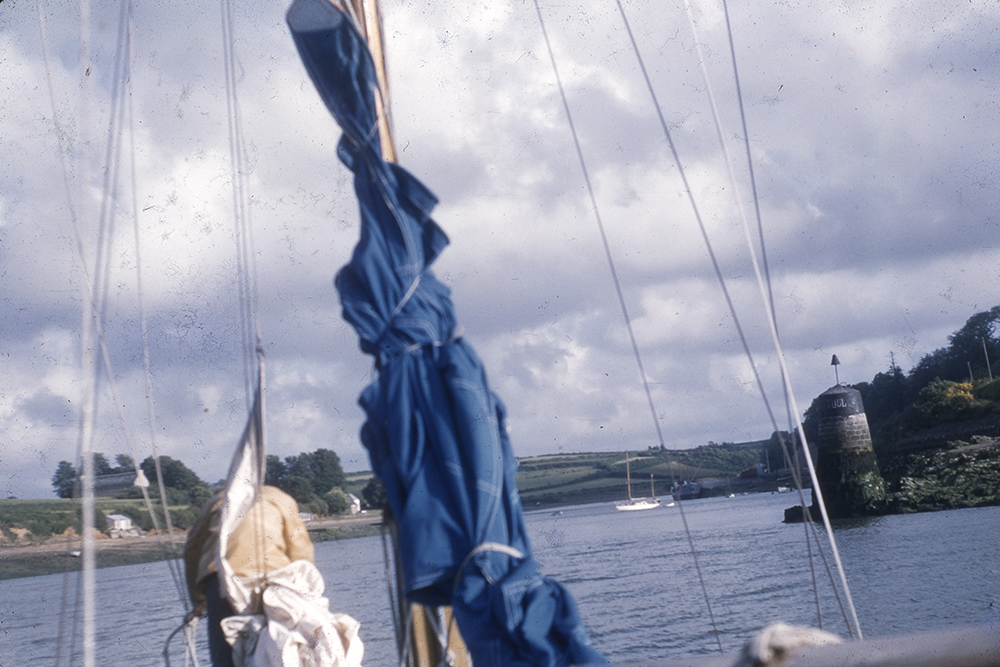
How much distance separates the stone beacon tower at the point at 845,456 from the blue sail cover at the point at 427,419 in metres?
49.5

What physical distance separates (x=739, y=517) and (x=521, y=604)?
225 feet

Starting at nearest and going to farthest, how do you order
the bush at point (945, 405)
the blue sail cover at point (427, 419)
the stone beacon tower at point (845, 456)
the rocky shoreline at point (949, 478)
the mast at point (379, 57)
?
the blue sail cover at point (427, 419) → the mast at point (379, 57) → the stone beacon tower at point (845, 456) → the rocky shoreline at point (949, 478) → the bush at point (945, 405)

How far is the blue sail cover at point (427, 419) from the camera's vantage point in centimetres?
249

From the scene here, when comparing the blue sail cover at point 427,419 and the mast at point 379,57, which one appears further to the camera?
the mast at point 379,57

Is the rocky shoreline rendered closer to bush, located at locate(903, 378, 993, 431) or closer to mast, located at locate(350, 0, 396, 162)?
bush, located at locate(903, 378, 993, 431)

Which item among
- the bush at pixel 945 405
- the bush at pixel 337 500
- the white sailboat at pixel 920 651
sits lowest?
the white sailboat at pixel 920 651

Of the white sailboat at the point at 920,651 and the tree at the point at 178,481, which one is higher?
the tree at the point at 178,481

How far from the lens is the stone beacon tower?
48938 mm

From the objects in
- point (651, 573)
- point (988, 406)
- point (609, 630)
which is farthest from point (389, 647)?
point (988, 406)

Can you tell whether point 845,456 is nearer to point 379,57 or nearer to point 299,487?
point 299,487

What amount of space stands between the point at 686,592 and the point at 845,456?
25598 millimetres

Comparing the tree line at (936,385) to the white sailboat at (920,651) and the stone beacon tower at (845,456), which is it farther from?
the white sailboat at (920,651)

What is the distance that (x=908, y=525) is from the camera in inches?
1801

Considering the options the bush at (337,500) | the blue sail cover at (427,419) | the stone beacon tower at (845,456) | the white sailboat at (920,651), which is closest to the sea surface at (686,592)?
the stone beacon tower at (845,456)
